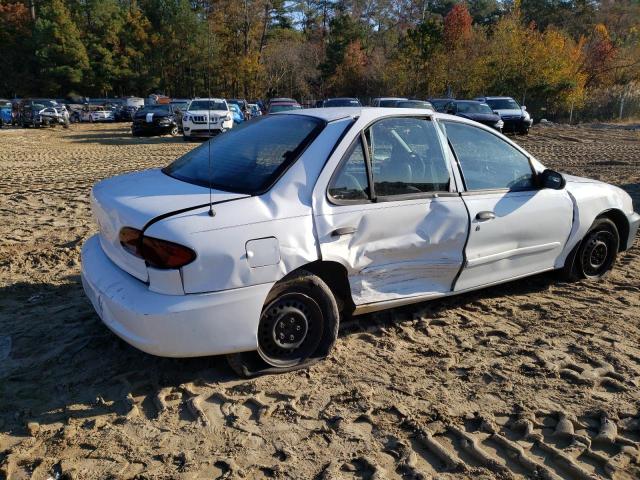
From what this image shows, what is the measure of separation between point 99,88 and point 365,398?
62.3 metres

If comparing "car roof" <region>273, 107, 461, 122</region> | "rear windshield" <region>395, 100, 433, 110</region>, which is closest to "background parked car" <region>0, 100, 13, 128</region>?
"rear windshield" <region>395, 100, 433, 110</region>

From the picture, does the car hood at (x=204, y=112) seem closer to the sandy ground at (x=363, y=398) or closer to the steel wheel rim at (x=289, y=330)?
the sandy ground at (x=363, y=398)

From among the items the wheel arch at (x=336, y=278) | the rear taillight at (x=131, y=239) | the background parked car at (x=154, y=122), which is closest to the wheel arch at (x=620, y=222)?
the wheel arch at (x=336, y=278)

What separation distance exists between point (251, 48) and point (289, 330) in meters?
57.8

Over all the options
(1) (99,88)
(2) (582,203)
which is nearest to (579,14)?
(1) (99,88)

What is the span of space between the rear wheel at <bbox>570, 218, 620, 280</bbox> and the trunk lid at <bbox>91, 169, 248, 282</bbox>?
332 cm

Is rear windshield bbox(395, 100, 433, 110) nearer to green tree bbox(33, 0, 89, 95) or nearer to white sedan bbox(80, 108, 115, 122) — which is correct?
white sedan bbox(80, 108, 115, 122)

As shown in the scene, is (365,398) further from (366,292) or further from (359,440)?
(366,292)

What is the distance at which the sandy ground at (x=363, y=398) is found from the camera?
2.70 meters

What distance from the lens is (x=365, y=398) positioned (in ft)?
10.6

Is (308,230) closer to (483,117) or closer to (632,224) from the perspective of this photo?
(632,224)

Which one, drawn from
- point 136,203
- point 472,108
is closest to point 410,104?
point 472,108

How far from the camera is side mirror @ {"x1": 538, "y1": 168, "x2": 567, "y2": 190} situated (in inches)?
177

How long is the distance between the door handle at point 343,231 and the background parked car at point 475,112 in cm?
1828
